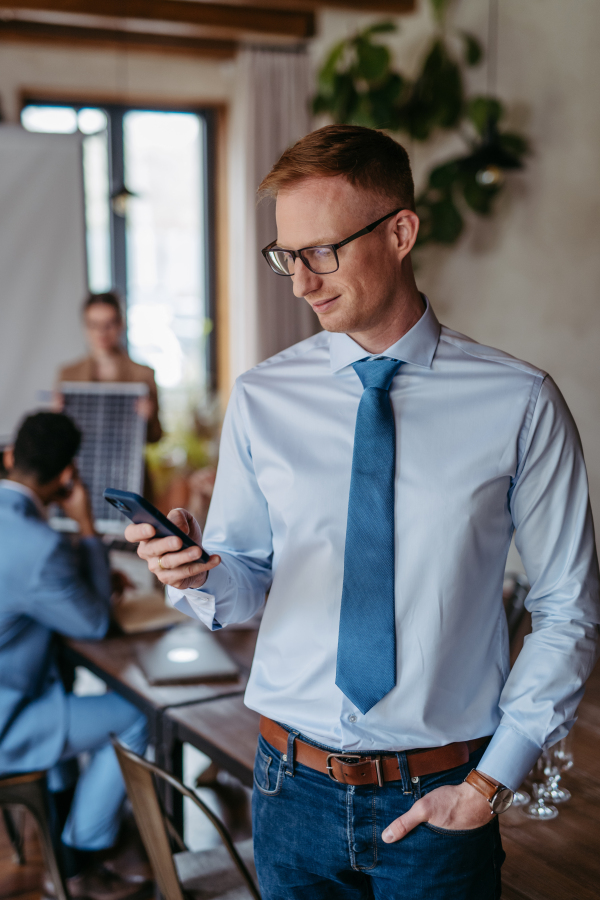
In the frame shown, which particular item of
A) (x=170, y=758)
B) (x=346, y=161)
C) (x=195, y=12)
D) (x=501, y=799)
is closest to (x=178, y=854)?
(x=170, y=758)

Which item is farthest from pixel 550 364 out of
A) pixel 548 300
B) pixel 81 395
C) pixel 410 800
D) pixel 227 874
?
pixel 410 800

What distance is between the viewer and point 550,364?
3.94 m

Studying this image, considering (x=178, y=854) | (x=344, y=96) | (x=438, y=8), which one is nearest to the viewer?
(x=178, y=854)

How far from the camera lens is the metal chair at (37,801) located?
216cm

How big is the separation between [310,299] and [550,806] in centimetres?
102

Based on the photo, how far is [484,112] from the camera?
378 cm

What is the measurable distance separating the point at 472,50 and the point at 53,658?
3392 millimetres

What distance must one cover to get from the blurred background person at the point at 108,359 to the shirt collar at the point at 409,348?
2655 millimetres

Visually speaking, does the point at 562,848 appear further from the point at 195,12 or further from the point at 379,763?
the point at 195,12

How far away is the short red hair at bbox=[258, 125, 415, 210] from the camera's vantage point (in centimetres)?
107

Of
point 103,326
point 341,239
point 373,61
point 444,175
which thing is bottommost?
point 103,326

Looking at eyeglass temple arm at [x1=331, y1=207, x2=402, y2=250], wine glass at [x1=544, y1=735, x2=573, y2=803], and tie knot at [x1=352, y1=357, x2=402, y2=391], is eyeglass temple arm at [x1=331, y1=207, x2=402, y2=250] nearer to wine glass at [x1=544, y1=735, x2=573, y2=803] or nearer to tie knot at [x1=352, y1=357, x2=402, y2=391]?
tie knot at [x1=352, y1=357, x2=402, y2=391]

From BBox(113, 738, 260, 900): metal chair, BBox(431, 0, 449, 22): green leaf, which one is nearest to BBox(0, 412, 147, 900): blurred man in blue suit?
BBox(113, 738, 260, 900): metal chair

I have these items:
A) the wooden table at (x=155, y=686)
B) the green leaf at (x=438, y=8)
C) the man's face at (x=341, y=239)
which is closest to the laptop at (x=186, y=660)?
the wooden table at (x=155, y=686)
